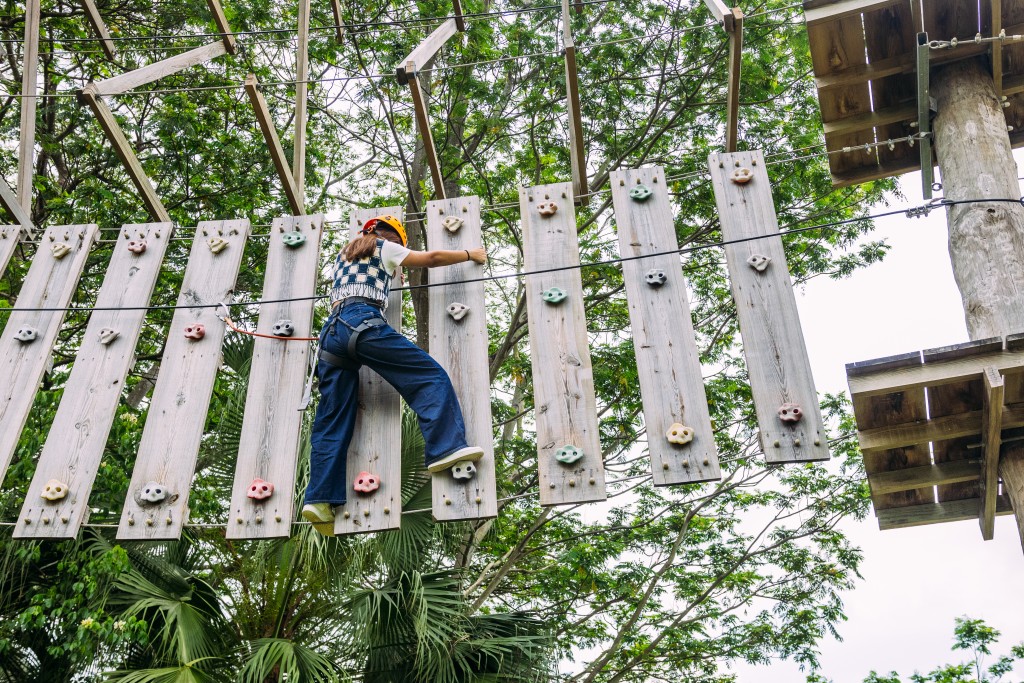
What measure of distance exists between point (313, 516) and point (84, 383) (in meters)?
1.54

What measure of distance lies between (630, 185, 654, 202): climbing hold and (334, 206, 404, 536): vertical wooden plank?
129 centimetres

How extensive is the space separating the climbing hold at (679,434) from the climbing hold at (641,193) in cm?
138

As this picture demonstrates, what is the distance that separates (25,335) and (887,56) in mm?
5507

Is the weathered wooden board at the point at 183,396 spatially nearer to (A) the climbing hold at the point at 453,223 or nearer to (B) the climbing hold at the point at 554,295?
(A) the climbing hold at the point at 453,223

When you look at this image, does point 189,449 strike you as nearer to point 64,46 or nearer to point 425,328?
point 425,328

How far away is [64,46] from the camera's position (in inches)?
432

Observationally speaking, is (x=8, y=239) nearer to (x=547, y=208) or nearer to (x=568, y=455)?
(x=547, y=208)

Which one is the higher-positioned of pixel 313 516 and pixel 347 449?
pixel 347 449

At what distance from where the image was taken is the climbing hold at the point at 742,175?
193 inches

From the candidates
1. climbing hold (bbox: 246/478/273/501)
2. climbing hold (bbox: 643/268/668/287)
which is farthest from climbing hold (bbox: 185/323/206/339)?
climbing hold (bbox: 643/268/668/287)

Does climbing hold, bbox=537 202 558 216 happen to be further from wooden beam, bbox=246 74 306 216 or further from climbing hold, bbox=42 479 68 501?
climbing hold, bbox=42 479 68 501

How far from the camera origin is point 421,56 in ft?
17.3

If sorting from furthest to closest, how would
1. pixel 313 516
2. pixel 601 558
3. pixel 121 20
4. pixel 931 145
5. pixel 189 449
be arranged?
pixel 121 20, pixel 601 558, pixel 931 145, pixel 189 449, pixel 313 516

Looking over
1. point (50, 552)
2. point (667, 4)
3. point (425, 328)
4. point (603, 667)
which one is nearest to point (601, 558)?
point (603, 667)
